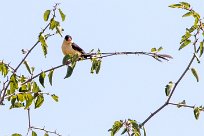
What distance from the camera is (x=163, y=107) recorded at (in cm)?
446

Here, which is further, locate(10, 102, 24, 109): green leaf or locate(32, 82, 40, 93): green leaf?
locate(10, 102, 24, 109): green leaf

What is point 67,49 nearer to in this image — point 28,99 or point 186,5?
point 186,5

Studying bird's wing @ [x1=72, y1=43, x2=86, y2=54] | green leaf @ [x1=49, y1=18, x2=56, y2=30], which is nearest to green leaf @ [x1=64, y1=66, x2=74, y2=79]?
green leaf @ [x1=49, y1=18, x2=56, y2=30]

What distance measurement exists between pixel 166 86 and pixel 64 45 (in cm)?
701

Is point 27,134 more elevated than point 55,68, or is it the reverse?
point 55,68

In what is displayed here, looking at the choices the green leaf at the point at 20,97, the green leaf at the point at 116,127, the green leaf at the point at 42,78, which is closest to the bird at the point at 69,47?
the green leaf at the point at 42,78

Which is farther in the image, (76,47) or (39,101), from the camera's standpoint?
(76,47)

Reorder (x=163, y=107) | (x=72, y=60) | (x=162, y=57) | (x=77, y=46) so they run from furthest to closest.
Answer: (x=77, y=46) → (x=72, y=60) → (x=162, y=57) → (x=163, y=107)

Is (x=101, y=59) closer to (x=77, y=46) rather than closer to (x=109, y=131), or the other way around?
(x=109, y=131)

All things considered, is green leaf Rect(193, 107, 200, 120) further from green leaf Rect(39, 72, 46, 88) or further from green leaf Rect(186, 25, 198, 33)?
green leaf Rect(39, 72, 46, 88)

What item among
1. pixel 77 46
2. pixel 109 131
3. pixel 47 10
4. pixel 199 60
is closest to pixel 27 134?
pixel 109 131

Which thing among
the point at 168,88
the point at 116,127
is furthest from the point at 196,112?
the point at 116,127

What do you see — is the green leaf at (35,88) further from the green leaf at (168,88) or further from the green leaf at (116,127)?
the green leaf at (168,88)

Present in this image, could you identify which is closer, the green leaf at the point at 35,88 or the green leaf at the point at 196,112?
the green leaf at the point at 196,112
